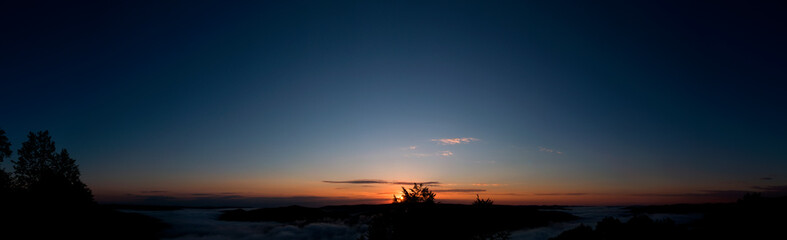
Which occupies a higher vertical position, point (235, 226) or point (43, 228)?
point (43, 228)

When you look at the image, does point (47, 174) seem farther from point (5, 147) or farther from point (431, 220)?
point (431, 220)

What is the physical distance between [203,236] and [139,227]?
34865 millimetres

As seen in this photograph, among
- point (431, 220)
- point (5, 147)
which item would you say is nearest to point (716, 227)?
point (431, 220)

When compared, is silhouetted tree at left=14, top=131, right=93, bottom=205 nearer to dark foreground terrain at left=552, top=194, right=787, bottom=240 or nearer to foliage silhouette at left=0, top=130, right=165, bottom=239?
foliage silhouette at left=0, top=130, right=165, bottom=239

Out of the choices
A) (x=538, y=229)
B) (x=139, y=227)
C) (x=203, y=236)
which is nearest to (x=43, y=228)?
(x=139, y=227)

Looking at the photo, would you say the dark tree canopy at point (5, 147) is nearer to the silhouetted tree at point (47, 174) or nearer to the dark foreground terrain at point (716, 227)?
the silhouetted tree at point (47, 174)

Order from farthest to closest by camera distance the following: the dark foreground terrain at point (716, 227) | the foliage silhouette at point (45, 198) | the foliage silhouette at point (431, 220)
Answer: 1. the foliage silhouette at point (45, 198)
2. the foliage silhouette at point (431, 220)
3. the dark foreground terrain at point (716, 227)

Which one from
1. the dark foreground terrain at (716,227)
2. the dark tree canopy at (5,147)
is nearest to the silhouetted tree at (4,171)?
the dark tree canopy at (5,147)

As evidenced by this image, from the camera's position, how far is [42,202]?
68875 millimetres

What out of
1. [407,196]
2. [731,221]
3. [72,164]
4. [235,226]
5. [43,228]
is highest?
[72,164]

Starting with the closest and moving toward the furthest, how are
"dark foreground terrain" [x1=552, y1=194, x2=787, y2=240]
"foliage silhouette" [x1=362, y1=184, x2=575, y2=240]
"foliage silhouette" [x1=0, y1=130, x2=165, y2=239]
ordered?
"dark foreground terrain" [x1=552, y1=194, x2=787, y2=240], "foliage silhouette" [x1=362, y1=184, x2=575, y2=240], "foliage silhouette" [x1=0, y1=130, x2=165, y2=239]

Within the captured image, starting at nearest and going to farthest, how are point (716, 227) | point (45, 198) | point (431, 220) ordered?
1. point (431, 220)
2. point (716, 227)
3. point (45, 198)

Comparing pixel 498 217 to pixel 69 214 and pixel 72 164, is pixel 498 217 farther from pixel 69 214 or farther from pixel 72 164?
pixel 72 164

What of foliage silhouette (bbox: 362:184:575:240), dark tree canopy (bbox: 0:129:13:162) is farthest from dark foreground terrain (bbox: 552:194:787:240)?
dark tree canopy (bbox: 0:129:13:162)
